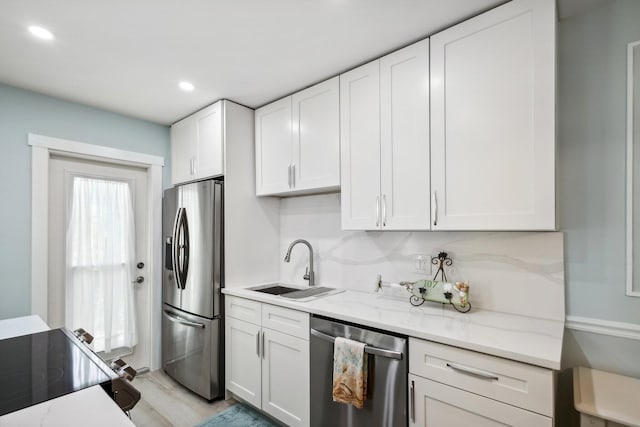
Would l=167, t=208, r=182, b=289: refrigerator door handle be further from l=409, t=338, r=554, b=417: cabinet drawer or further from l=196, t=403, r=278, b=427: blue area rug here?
l=409, t=338, r=554, b=417: cabinet drawer

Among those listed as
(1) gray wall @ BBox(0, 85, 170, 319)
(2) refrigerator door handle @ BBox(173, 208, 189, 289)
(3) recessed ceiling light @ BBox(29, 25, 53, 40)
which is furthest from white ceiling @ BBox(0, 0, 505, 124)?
(2) refrigerator door handle @ BBox(173, 208, 189, 289)

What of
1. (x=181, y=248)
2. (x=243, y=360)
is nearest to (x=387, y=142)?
(x=243, y=360)

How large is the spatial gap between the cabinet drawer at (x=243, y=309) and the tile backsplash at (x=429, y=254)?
59cm

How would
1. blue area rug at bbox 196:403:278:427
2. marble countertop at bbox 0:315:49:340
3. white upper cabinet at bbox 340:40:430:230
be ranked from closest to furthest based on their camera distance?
marble countertop at bbox 0:315:49:340 < white upper cabinet at bbox 340:40:430:230 < blue area rug at bbox 196:403:278:427

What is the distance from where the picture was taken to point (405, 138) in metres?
1.87

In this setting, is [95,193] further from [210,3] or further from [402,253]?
[402,253]

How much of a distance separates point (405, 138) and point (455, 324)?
1061mm

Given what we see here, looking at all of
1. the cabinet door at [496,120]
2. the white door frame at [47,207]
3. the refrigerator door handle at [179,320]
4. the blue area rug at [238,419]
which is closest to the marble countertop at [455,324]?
the cabinet door at [496,120]

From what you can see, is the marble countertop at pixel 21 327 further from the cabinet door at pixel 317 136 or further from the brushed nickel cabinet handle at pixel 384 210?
the brushed nickel cabinet handle at pixel 384 210

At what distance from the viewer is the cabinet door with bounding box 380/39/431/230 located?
5.90ft

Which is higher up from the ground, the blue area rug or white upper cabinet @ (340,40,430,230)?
white upper cabinet @ (340,40,430,230)

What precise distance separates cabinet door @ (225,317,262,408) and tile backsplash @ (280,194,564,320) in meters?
0.66

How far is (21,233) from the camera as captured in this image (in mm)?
2369

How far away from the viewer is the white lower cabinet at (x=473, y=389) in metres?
1.15
